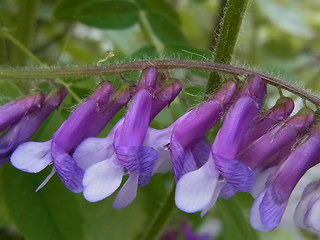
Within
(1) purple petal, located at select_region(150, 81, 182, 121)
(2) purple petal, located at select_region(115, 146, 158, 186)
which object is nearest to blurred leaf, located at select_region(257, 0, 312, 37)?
(1) purple petal, located at select_region(150, 81, 182, 121)

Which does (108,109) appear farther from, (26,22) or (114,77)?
(26,22)

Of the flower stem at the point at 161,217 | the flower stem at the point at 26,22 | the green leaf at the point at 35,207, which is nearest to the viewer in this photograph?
the green leaf at the point at 35,207

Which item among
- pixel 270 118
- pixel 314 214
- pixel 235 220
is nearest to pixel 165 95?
pixel 270 118

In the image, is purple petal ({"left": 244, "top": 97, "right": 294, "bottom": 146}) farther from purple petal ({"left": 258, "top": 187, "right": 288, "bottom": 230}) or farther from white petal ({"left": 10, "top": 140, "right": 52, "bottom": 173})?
white petal ({"left": 10, "top": 140, "right": 52, "bottom": 173})

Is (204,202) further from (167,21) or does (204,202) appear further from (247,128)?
(167,21)

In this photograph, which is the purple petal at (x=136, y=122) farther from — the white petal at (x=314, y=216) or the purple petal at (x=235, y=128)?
the white petal at (x=314, y=216)

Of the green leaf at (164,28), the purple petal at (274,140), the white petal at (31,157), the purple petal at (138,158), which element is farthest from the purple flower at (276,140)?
the green leaf at (164,28)

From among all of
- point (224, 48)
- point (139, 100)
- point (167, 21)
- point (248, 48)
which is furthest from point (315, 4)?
point (139, 100)
